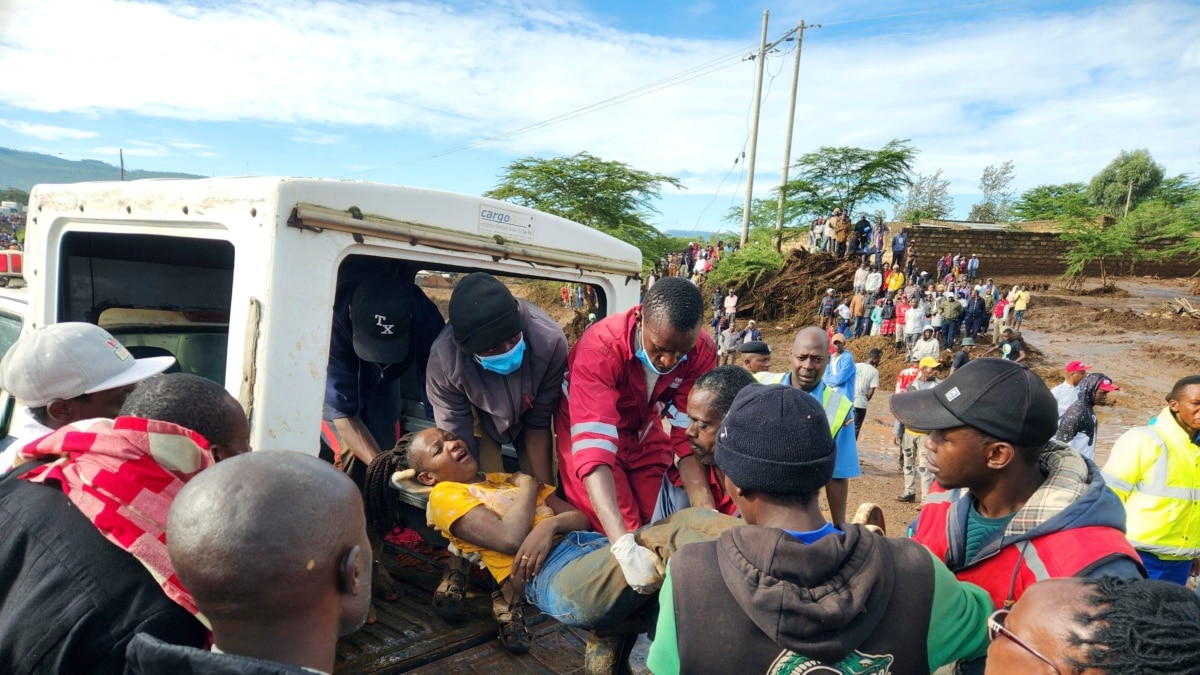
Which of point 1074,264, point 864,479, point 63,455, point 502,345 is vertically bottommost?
point 864,479

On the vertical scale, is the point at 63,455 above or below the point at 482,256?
below

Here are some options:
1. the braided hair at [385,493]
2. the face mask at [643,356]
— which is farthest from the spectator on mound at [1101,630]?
the braided hair at [385,493]

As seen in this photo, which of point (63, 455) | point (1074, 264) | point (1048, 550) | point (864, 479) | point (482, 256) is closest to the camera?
point (63, 455)

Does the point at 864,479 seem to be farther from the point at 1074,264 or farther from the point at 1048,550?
the point at 1074,264

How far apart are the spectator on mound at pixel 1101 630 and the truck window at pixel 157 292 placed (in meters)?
3.68

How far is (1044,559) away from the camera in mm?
1571

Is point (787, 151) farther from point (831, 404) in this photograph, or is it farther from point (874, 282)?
point (831, 404)

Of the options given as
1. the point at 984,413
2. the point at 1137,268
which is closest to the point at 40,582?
the point at 984,413

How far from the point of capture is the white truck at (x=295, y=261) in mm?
2096

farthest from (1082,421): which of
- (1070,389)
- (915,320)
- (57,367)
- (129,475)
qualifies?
(915,320)

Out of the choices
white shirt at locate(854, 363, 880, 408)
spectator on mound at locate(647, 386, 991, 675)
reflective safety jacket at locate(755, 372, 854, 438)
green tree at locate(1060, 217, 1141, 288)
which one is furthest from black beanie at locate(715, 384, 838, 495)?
green tree at locate(1060, 217, 1141, 288)

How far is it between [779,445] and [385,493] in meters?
1.86

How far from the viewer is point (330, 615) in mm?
1063

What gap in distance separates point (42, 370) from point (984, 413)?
2464mm
